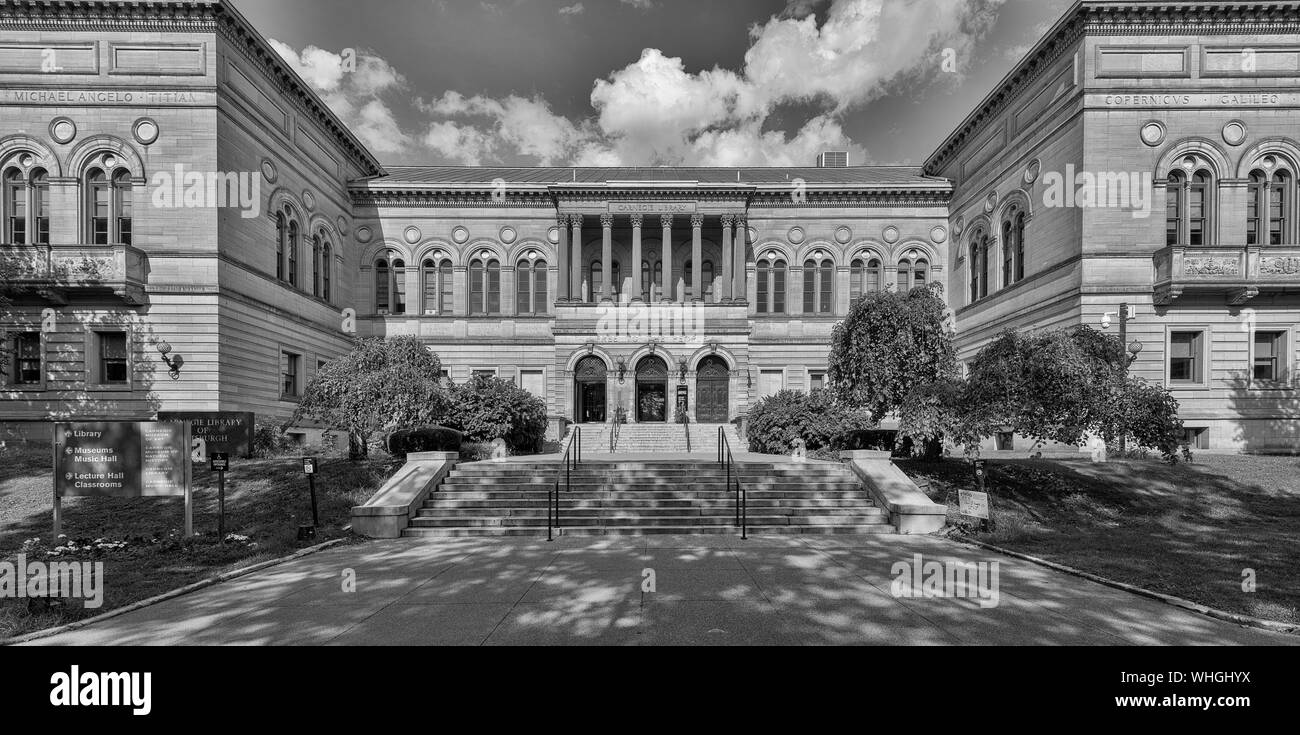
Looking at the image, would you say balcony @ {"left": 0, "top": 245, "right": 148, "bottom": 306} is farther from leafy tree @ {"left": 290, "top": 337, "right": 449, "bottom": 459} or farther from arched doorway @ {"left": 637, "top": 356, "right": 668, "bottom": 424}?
arched doorway @ {"left": 637, "top": 356, "right": 668, "bottom": 424}

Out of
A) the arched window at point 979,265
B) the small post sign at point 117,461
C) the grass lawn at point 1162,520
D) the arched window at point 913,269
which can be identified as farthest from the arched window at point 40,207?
the arched window at point 979,265

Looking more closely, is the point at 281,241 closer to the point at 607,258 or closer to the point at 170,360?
the point at 170,360

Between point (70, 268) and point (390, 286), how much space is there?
15661 mm

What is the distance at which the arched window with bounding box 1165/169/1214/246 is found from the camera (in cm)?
2444

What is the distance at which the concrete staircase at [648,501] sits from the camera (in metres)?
12.3

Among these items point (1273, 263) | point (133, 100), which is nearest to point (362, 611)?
point (133, 100)

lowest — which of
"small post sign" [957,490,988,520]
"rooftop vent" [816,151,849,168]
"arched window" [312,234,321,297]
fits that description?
"small post sign" [957,490,988,520]

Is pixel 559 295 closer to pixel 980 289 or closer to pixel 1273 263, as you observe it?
pixel 980 289

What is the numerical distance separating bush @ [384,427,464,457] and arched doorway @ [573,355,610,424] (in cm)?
1462

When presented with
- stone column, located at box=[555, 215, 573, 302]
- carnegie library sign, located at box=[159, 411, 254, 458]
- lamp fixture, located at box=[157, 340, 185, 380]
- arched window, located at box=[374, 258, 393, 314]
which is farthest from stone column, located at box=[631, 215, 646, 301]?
carnegie library sign, located at box=[159, 411, 254, 458]

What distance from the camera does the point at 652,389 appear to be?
33.9m

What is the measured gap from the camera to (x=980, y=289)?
32812 millimetres

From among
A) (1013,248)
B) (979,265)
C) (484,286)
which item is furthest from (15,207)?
(979,265)

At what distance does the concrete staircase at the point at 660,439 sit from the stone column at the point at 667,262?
10.1 metres
